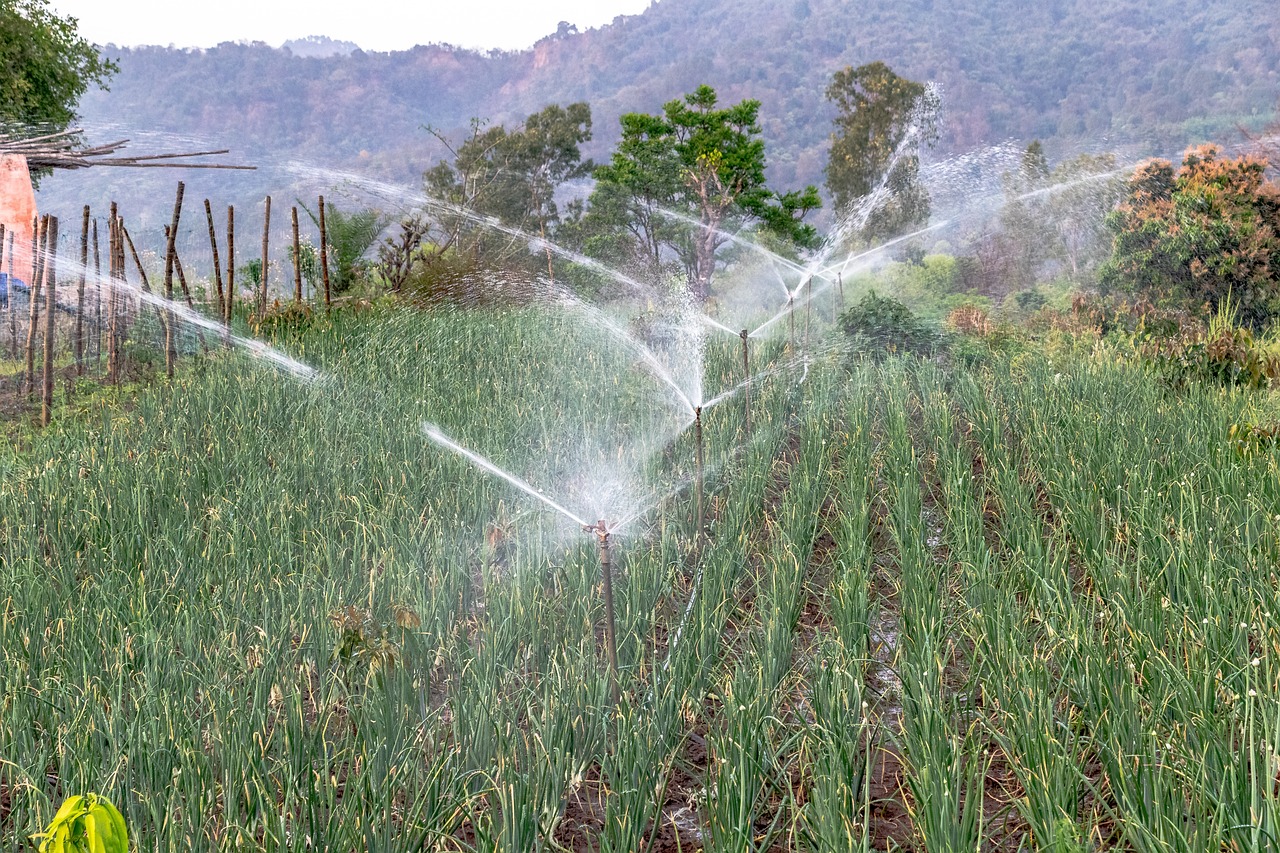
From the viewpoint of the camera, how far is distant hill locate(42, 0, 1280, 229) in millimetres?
47938

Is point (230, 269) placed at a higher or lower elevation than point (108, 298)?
higher

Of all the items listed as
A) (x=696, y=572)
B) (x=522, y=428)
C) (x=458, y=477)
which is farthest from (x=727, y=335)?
(x=696, y=572)

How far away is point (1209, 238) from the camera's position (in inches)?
453

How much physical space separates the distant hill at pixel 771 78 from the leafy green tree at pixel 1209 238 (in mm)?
31810

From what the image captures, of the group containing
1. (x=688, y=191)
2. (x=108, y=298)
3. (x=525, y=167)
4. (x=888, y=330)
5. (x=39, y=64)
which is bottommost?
(x=888, y=330)

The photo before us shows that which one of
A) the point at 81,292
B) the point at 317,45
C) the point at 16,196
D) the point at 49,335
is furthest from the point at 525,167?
Answer: the point at 317,45

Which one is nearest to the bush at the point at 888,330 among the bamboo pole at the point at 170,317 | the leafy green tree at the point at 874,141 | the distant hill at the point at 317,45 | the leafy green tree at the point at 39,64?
the bamboo pole at the point at 170,317

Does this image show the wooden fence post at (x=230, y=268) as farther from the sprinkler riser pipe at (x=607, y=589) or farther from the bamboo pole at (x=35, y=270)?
the sprinkler riser pipe at (x=607, y=589)

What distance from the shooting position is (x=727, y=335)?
35.8 feet

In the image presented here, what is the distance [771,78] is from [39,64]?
47.6 metres

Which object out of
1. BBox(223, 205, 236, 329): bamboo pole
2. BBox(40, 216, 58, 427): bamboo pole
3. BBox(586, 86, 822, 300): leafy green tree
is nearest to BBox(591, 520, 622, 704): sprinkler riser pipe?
BBox(40, 216, 58, 427): bamboo pole

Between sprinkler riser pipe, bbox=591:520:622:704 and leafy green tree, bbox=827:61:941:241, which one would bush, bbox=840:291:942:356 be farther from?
leafy green tree, bbox=827:61:941:241

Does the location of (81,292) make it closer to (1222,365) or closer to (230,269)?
(230,269)

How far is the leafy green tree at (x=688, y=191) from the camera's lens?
22.2 m
